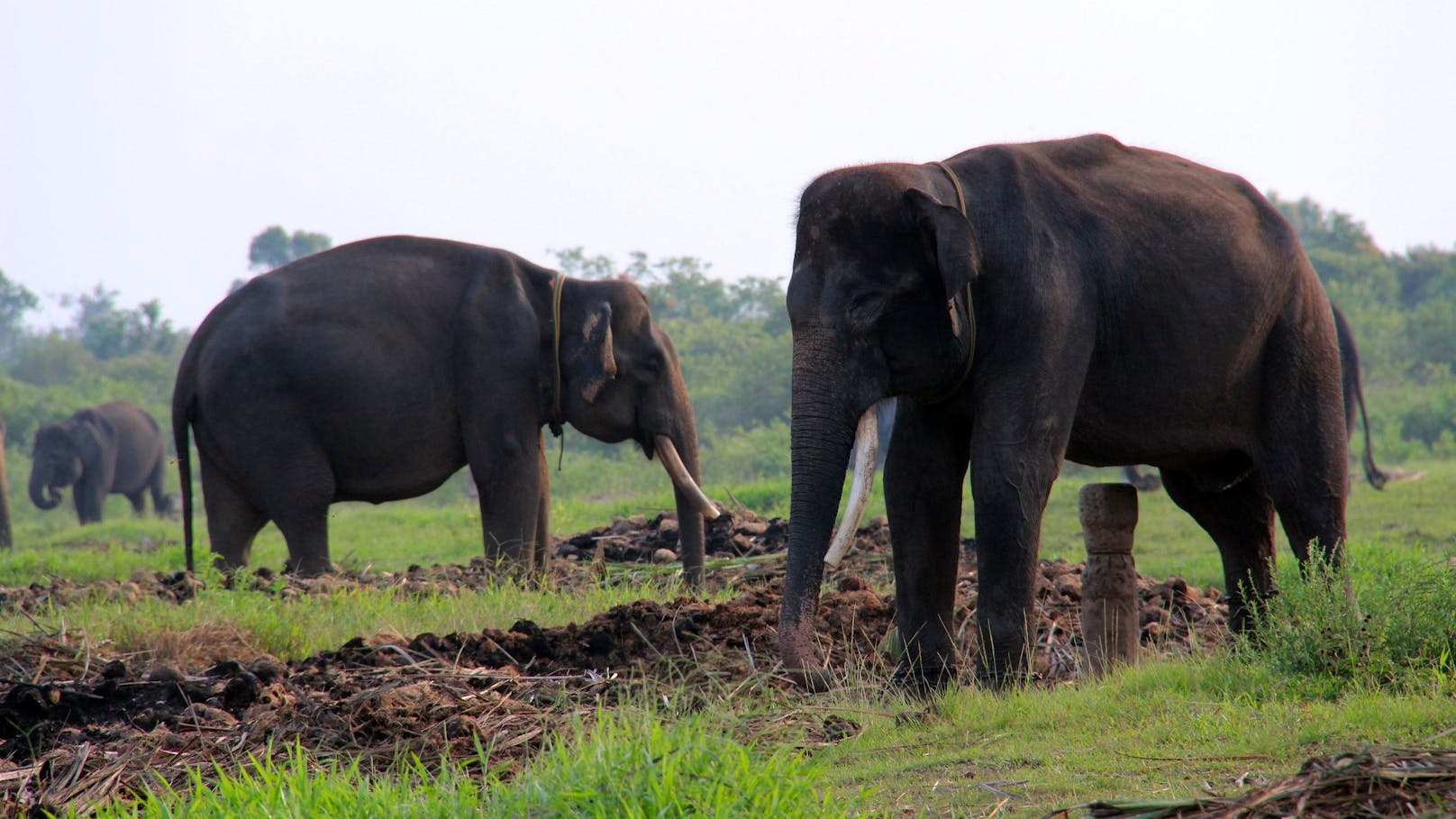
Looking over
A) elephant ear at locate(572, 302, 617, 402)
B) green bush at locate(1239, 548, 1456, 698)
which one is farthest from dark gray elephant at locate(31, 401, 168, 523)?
green bush at locate(1239, 548, 1456, 698)

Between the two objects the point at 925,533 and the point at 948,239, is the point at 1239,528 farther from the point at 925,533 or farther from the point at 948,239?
the point at 948,239

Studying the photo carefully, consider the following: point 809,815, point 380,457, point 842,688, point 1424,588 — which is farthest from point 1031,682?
point 380,457

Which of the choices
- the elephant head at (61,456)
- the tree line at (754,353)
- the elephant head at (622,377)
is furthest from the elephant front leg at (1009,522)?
the elephant head at (61,456)

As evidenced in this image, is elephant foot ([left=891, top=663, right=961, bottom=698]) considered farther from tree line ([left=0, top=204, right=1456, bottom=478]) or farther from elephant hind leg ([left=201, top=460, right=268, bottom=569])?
tree line ([left=0, top=204, right=1456, bottom=478])

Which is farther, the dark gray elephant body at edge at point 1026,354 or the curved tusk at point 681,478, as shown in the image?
the curved tusk at point 681,478

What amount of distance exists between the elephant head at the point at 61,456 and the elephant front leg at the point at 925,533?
2301 cm

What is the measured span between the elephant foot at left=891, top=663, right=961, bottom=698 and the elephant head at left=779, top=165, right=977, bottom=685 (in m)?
0.60

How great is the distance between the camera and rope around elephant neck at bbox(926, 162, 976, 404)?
5480 millimetres

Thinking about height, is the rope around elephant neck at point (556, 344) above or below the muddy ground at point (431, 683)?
above

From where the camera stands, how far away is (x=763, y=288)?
50.6 metres

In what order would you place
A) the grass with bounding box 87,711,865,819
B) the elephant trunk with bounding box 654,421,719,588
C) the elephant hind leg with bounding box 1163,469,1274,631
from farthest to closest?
the elephant trunk with bounding box 654,421,719,588 → the elephant hind leg with bounding box 1163,469,1274,631 → the grass with bounding box 87,711,865,819

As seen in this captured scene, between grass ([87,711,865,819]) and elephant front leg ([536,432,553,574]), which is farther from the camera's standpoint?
elephant front leg ([536,432,553,574])

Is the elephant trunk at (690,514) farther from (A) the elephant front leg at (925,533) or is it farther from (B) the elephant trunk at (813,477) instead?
(B) the elephant trunk at (813,477)

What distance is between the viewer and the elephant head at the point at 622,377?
10156 mm
